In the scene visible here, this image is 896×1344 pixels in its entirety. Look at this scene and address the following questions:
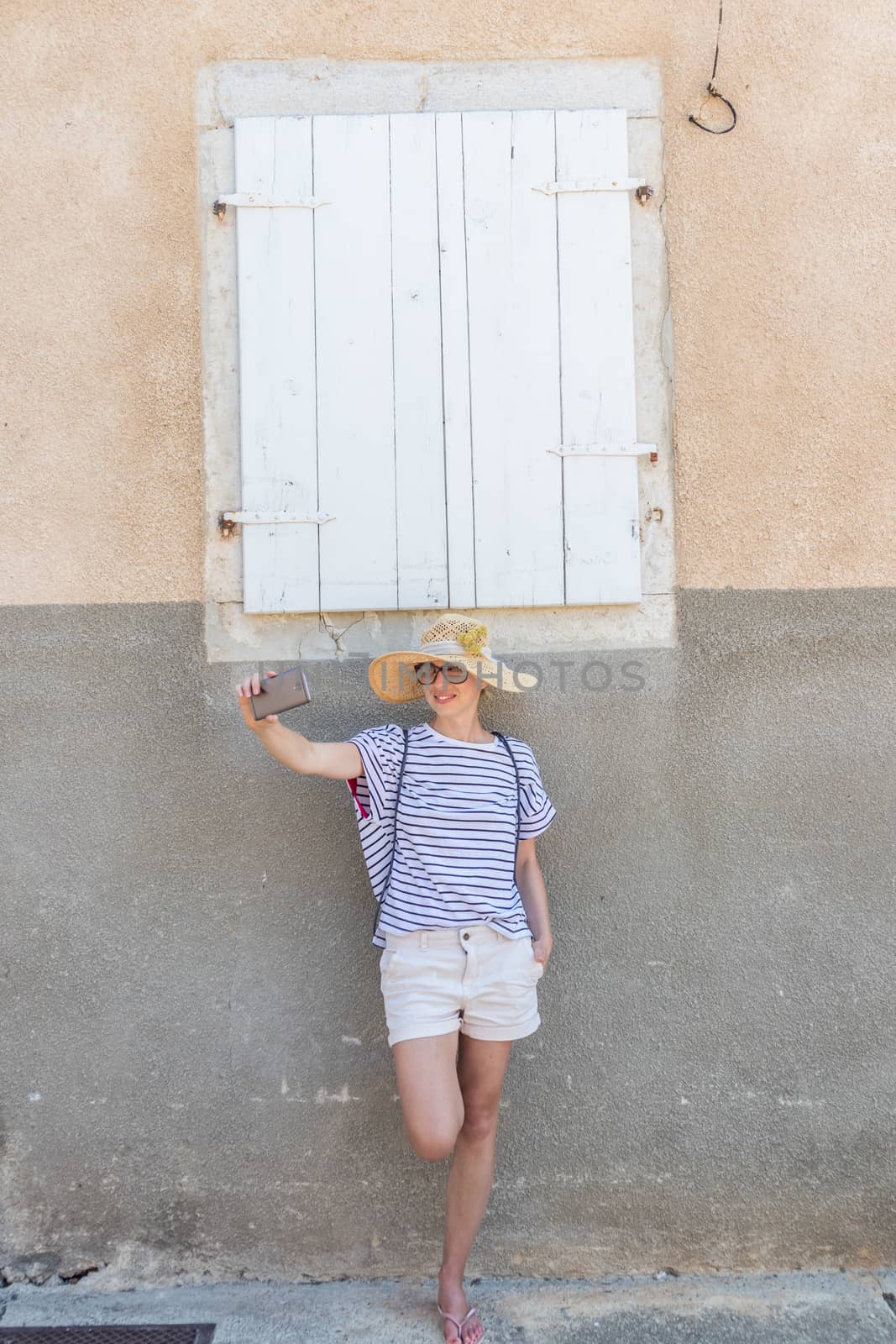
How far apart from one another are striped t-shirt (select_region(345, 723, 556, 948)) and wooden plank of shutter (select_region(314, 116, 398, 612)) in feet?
1.97

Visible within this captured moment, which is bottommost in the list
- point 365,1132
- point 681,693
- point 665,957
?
point 365,1132

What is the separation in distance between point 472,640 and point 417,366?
0.98 metres

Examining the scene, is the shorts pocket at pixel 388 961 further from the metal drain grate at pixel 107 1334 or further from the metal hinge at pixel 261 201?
the metal hinge at pixel 261 201

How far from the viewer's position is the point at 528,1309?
9.35 feet

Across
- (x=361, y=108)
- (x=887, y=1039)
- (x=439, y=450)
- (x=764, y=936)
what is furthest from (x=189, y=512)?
(x=887, y=1039)

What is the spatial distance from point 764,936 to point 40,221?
3.24 meters

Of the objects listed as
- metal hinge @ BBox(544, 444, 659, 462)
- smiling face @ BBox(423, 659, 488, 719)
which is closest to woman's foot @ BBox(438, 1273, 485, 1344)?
smiling face @ BBox(423, 659, 488, 719)

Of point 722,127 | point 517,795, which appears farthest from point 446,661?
point 722,127

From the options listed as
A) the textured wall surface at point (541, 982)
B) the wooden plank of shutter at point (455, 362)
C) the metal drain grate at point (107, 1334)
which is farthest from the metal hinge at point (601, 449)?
the metal drain grate at point (107, 1334)

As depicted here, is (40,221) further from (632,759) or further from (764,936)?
(764,936)

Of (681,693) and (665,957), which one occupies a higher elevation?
(681,693)

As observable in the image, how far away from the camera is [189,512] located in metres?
3.15

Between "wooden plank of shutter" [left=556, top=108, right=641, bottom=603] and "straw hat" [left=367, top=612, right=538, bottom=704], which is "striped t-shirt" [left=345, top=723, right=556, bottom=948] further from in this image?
"wooden plank of shutter" [left=556, top=108, right=641, bottom=603]

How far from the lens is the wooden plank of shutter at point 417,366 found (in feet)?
10.1
